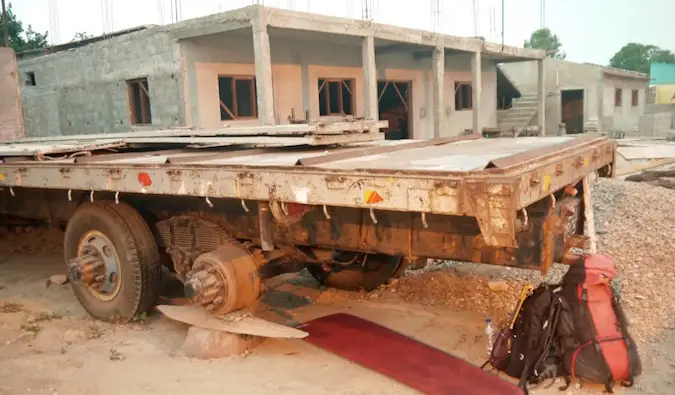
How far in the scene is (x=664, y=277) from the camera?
4895mm

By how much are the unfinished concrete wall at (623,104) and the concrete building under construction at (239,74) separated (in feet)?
33.9

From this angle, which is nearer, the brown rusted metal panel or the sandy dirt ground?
the brown rusted metal panel

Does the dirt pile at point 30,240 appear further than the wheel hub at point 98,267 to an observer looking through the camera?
Yes

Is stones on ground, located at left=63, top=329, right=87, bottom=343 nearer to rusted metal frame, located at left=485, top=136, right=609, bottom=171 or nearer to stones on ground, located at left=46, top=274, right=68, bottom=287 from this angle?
stones on ground, located at left=46, top=274, right=68, bottom=287

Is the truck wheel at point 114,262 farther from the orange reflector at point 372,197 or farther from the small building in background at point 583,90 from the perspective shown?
the small building in background at point 583,90

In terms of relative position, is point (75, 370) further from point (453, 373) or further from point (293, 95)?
point (293, 95)

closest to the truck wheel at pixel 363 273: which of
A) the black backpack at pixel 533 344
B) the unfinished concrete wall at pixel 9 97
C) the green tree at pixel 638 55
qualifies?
the black backpack at pixel 533 344

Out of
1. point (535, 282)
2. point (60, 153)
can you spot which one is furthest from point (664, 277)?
point (60, 153)

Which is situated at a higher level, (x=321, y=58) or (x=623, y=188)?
(x=321, y=58)

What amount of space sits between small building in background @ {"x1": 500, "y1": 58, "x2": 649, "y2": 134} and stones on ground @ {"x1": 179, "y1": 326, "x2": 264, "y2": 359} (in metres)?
21.7

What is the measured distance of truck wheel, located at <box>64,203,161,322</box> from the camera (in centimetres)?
432

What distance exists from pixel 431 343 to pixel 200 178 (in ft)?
6.26

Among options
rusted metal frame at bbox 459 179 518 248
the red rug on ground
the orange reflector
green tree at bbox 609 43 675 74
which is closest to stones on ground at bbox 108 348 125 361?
the red rug on ground

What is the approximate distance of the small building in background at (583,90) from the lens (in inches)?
988
